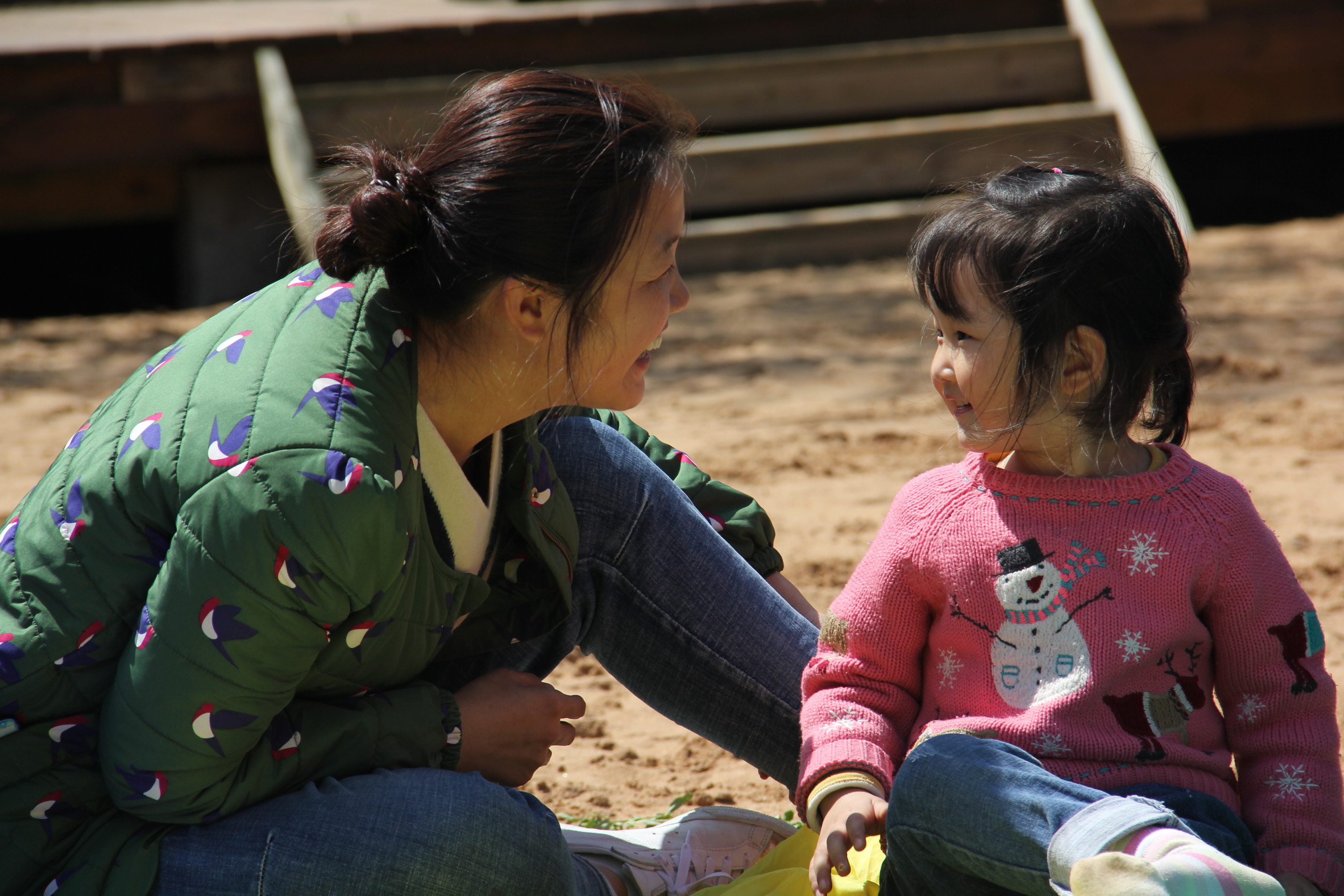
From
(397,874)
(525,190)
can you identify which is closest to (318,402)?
(525,190)

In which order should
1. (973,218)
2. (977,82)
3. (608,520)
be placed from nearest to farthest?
(973,218)
(608,520)
(977,82)

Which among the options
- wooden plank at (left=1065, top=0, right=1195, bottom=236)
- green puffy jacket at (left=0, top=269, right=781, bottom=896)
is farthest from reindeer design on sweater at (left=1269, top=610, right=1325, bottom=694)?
wooden plank at (left=1065, top=0, right=1195, bottom=236)

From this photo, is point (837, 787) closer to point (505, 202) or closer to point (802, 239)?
point (505, 202)

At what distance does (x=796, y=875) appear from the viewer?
5.39 feet

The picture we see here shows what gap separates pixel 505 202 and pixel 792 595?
2.97 feet

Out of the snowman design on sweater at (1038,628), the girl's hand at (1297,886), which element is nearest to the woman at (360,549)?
the snowman design on sweater at (1038,628)

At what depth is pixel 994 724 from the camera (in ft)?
4.70

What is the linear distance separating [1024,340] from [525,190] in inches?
23.8

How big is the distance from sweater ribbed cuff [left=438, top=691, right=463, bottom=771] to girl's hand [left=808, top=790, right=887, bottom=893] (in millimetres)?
456

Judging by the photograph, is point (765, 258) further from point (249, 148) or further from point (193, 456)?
point (193, 456)

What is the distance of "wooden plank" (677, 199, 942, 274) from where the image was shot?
5543mm

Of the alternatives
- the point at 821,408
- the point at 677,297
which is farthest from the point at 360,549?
the point at 821,408

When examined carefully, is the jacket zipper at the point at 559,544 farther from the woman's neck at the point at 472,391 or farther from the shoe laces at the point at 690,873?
the shoe laces at the point at 690,873

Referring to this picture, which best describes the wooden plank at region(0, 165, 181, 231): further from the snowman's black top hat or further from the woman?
the snowman's black top hat
